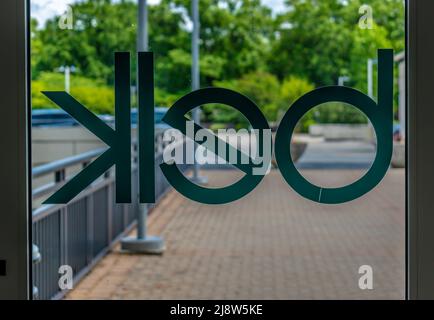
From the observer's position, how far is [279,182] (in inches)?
102

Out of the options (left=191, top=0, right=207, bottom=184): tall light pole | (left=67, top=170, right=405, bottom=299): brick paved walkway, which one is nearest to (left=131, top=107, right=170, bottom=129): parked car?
(left=191, top=0, right=207, bottom=184): tall light pole

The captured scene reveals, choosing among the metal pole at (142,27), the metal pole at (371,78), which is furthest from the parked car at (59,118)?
the metal pole at (371,78)

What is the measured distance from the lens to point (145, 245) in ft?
21.0

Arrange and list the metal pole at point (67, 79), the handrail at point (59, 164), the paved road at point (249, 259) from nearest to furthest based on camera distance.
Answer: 1. the metal pole at point (67, 79)
2. the handrail at point (59, 164)
3. the paved road at point (249, 259)

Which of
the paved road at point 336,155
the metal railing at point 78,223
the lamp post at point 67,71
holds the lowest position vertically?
the metal railing at point 78,223

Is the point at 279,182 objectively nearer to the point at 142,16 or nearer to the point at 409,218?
the point at 409,218

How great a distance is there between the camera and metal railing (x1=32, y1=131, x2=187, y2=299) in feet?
10.3

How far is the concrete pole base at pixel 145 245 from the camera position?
6.34 m

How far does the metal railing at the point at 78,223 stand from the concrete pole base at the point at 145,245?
0.12 meters

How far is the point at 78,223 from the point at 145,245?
123 cm

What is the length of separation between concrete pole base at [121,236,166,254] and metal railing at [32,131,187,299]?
0.12m

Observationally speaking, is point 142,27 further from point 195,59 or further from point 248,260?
point 248,260

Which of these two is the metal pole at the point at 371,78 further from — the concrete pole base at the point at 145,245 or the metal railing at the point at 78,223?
the concrete pole base at the point at 145,245
